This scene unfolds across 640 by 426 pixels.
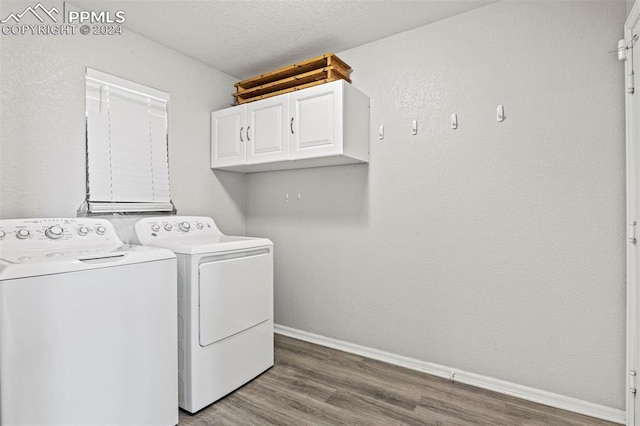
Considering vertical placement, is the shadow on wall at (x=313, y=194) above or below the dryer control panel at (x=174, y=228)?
above

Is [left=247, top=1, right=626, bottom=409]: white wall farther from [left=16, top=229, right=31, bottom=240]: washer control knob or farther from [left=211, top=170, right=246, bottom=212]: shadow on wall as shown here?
[left=16, top=229, right=31, bottom=240]: washer control knob

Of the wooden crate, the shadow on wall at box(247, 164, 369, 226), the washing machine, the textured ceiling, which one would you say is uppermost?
the textured ceiling

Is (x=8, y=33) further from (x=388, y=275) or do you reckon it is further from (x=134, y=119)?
(x=388, y=275)

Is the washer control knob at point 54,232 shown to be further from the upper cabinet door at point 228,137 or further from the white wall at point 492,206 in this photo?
the white wall at point 492,206

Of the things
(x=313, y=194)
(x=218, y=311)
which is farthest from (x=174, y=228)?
(x=313, y=194)

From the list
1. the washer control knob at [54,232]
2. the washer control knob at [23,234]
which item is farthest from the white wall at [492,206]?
the washer control knob at [23,234]

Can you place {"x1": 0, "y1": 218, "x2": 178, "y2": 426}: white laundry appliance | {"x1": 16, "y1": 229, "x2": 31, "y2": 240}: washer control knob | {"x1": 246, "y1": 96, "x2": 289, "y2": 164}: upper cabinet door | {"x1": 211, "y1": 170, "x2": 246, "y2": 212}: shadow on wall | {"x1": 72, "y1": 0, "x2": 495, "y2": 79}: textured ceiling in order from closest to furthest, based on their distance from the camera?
{"x1": 0, "y1": 218, "x2": 178, "y2": 426}: white laundry appliance < {"x1": 16, "y1": 229, "x2": 31, "y2": 240}: washer control knob < {"x1": 72, "y1": 0, "x2": 495, "y2": 79}: textured ceiling < {"x1": 246, "y1": 96, "x2": 289, "y2": 164}: upper cabinet door < {"x1": 211, "y1": 170, "x2": 246, "y2": 212}: shadow on wall

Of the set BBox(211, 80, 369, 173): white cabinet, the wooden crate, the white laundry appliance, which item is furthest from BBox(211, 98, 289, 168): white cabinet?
the white laundry appliance

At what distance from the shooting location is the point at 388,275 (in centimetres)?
246

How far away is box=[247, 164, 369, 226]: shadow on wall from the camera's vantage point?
2600 mm

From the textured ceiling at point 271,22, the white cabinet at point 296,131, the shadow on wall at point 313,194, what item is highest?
the textured ceiling at point 271,22

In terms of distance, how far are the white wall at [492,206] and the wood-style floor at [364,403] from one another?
171 mm

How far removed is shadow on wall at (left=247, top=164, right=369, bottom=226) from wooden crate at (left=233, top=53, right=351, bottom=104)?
0.69m

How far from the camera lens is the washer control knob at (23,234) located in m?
1.64
